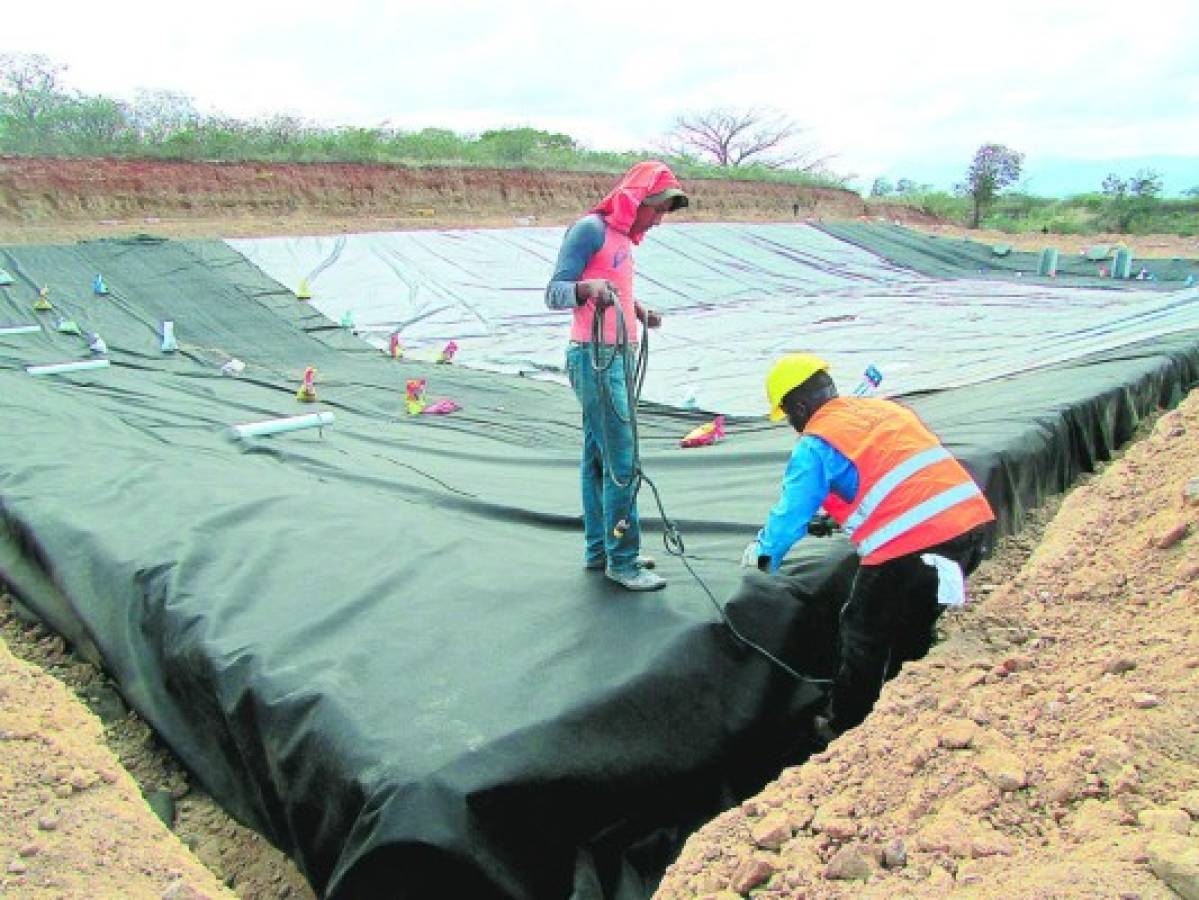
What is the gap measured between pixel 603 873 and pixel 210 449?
3284mm

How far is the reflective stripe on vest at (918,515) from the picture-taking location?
2.25 meters

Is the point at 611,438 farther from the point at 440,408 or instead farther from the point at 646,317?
the point at 440,408

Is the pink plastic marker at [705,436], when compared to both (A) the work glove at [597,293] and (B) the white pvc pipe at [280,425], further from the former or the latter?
(A) the work glove at [597,293]

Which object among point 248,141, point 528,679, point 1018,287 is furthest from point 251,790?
point 248,141

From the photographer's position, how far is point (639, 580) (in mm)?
2447

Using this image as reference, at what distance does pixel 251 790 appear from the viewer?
2.14m

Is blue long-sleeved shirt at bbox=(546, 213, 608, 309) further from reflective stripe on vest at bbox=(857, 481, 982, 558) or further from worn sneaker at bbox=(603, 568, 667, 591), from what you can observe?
reflective stripe on vest at bbox=(857, 481, 982, 558)

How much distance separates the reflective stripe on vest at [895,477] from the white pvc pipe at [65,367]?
5813mm

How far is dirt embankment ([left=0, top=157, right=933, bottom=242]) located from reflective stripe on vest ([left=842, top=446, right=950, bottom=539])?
10.7 metres

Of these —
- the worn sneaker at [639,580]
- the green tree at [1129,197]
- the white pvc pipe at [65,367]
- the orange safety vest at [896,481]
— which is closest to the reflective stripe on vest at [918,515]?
the orange safety vest at [896,481]

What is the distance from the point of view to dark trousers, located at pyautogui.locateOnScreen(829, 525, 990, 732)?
230 centimetres

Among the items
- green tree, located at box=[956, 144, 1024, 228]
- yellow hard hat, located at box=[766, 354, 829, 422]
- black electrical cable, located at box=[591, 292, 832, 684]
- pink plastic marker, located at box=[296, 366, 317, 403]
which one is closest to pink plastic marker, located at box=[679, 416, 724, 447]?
black electrical cable, located at box=[591, 292, 832, 684]

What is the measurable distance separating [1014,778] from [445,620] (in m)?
1.44

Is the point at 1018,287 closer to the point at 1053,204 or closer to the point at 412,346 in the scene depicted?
the point at 412,346
